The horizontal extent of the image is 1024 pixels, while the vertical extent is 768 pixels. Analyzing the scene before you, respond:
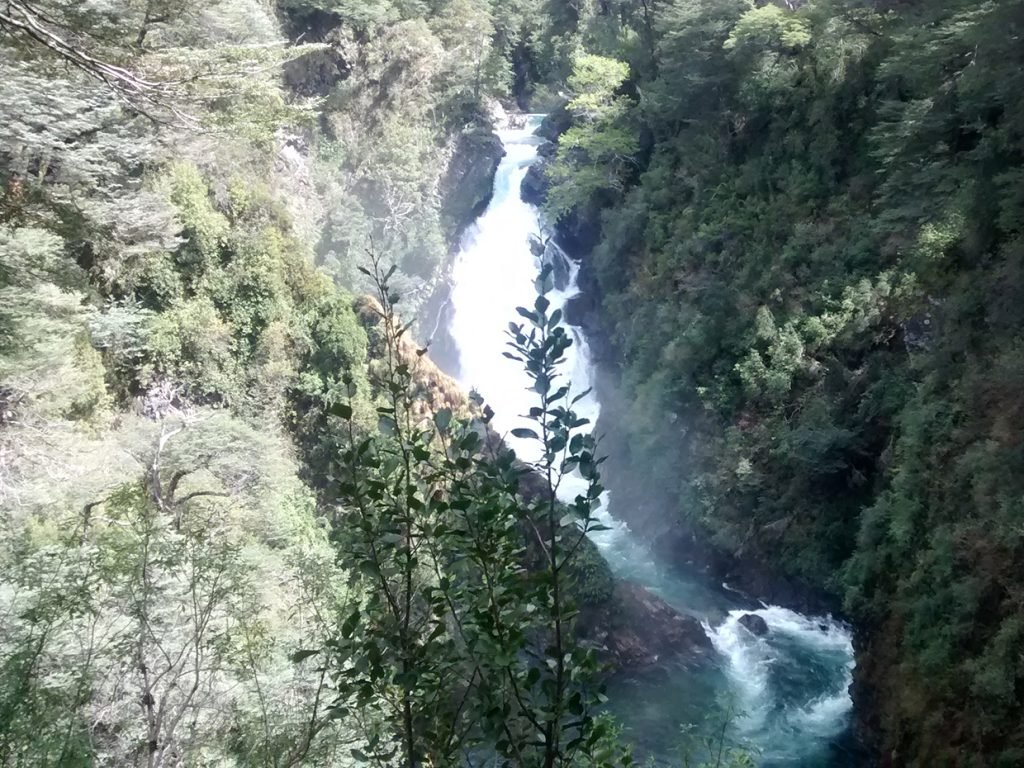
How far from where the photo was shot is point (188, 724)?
4.96 metres

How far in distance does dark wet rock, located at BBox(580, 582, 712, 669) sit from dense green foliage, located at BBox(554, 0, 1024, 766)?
1865 mm

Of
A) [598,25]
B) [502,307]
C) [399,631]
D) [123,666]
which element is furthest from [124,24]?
[598,25]

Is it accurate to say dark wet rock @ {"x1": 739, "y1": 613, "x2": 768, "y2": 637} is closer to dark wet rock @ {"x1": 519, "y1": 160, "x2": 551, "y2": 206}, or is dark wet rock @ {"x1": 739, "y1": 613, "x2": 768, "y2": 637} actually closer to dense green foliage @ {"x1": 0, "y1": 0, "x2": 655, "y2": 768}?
dense green foliage @ {"x1": 0, "y1": 0, "x2": 655, "y2": 768}

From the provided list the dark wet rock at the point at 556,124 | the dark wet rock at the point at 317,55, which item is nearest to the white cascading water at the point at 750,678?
the dark wet rock at the point at 317,55

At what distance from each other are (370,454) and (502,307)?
2133 centimetres

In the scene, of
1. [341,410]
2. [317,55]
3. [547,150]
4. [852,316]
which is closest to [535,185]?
[547,150]

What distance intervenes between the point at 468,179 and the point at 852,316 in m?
15.2

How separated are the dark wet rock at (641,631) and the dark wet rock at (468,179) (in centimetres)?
1476

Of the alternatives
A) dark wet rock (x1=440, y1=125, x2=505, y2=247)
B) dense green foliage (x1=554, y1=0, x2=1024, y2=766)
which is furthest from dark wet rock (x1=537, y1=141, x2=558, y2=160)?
dense green foliage (x1=554, y1=0, x2=1024, y2=766)

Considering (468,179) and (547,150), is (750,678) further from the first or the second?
(547,150)

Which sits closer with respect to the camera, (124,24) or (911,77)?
(124,24)

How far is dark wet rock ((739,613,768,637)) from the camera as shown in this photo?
39.8 feet

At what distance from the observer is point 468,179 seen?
77.6 ft

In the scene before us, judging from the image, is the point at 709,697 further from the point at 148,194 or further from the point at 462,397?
the point at 148,194
